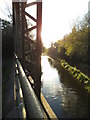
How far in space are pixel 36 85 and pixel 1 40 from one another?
19208mm

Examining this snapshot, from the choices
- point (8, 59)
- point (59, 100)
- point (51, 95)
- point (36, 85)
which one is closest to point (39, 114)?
point (36, 85)

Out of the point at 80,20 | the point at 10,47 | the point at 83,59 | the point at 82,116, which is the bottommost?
the point at 82,116

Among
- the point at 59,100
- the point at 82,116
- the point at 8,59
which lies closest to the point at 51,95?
the point at 59,100

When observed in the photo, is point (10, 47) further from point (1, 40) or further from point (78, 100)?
point (78, 100)

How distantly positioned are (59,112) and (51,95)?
3.00m

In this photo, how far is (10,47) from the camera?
2159cm

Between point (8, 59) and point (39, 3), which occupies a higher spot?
point (39, 3)

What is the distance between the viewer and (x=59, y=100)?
1084cm

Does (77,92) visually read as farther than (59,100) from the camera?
Yes

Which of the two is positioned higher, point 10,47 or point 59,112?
point 10,47

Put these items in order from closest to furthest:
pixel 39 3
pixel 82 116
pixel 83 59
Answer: pixel 39 3 < pixel 82 116 < pixel 83 59

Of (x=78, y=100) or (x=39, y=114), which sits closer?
(x=39, y=114)

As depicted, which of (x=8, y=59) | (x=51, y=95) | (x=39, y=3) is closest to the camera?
(x=39, y=3)

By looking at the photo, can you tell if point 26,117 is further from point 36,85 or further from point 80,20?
point 80,20
